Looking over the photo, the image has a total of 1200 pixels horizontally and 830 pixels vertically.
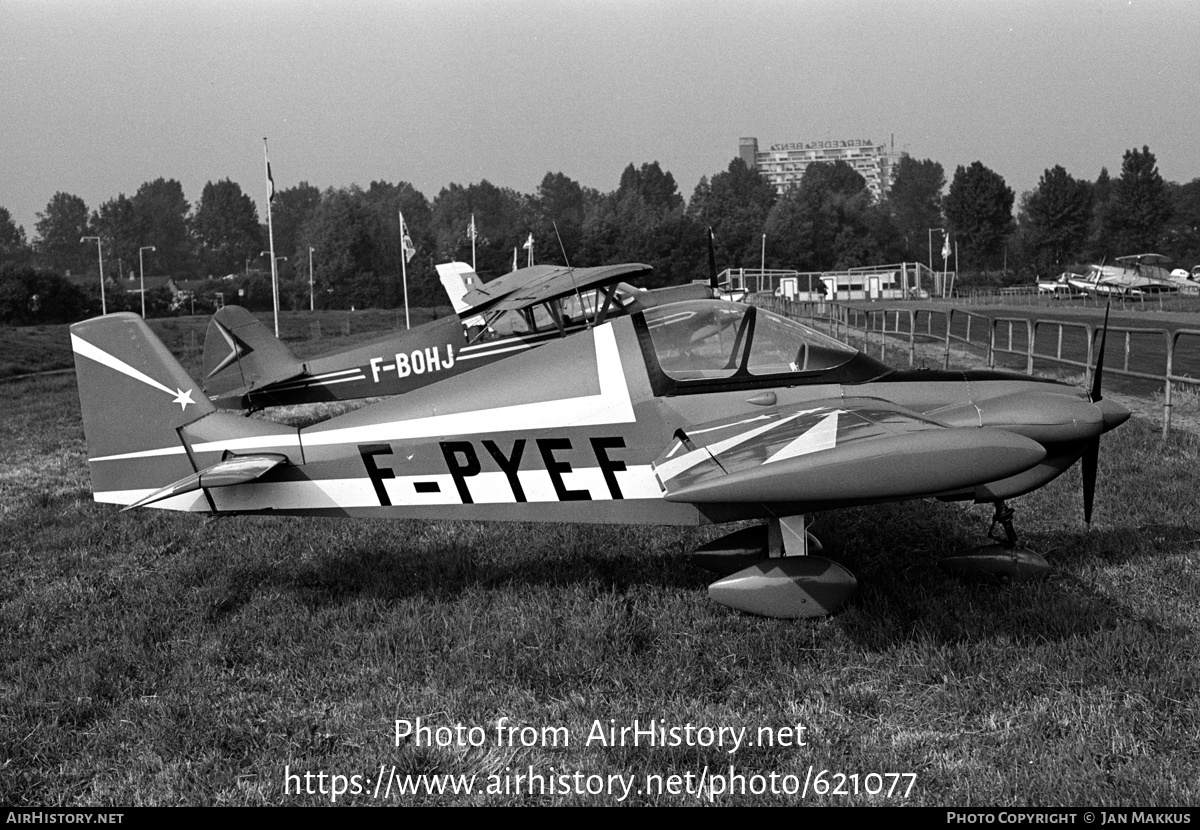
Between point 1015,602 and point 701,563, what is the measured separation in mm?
1934

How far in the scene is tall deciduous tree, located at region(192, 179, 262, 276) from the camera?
14000 cm

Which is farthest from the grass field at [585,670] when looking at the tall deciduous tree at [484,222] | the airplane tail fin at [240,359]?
the tall deciduous tree at [484,222]

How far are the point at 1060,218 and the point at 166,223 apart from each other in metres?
121

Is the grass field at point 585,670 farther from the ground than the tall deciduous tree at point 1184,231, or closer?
closer

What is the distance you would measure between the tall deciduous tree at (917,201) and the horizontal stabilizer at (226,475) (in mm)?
137567

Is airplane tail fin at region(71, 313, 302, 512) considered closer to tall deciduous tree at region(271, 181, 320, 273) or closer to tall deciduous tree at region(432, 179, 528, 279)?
tall deciduous tree at region(432, 179, 528, 279)

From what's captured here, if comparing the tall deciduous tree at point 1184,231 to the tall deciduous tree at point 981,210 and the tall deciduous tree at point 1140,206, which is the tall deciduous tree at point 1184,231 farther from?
the tall deciduous tree at point 981,210

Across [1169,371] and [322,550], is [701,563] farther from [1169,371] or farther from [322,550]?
[1169,371]

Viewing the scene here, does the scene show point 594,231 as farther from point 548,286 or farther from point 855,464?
point 855,464

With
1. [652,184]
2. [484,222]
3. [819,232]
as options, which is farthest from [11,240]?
[819,232]

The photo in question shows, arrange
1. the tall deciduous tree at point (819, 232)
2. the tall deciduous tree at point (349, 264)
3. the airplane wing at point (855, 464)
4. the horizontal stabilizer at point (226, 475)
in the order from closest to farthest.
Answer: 1. the airplane wing at point (855, 464)
2. the horizontal stabilizer at point (226, 475)
3. the tall deciduous tree at point (349, 264)
4. the tall deciduous tree at point (819, 232)

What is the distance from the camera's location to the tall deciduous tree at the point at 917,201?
142 metres

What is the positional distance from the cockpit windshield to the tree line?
36.0 m

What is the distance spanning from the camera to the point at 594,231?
196 feet
